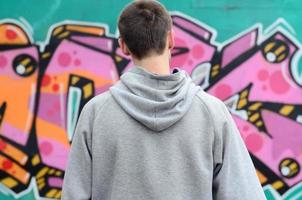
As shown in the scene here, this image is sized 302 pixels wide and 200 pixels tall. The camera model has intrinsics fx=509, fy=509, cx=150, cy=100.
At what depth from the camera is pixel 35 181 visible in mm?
4059

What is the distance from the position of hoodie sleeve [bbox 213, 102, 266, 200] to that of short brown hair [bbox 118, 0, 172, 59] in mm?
307

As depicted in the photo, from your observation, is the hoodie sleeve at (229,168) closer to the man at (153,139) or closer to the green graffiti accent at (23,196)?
the man at (153,139)

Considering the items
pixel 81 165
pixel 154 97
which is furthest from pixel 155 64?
pixel 81 165

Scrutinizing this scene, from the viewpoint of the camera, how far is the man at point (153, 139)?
62.8 inches

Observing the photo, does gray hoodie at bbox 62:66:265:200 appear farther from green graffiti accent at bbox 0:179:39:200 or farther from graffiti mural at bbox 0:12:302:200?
green graffiti accent at bbox 0:179:39:200

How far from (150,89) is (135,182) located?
0.98 feet

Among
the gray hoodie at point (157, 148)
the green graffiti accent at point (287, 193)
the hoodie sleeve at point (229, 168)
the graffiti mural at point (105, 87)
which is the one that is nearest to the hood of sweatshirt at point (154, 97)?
the gray hoodie at point (157, 148)

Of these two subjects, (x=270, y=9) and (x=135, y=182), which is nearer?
(x=135, y=182)

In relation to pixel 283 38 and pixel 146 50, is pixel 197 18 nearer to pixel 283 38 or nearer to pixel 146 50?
pixel 283 38

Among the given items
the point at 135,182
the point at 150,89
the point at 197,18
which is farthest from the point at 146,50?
the point at 197,18

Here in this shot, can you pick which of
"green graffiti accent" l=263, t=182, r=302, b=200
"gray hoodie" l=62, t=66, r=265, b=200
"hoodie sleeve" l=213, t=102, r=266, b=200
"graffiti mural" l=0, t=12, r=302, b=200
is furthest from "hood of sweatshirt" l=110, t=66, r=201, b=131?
"green graffiti accent" l=263, t=182, r=302, b=200

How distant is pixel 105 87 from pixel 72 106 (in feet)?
0.99

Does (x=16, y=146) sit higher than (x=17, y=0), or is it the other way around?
(x=17, y=0)

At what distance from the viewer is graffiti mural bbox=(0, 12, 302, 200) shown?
395 cm
